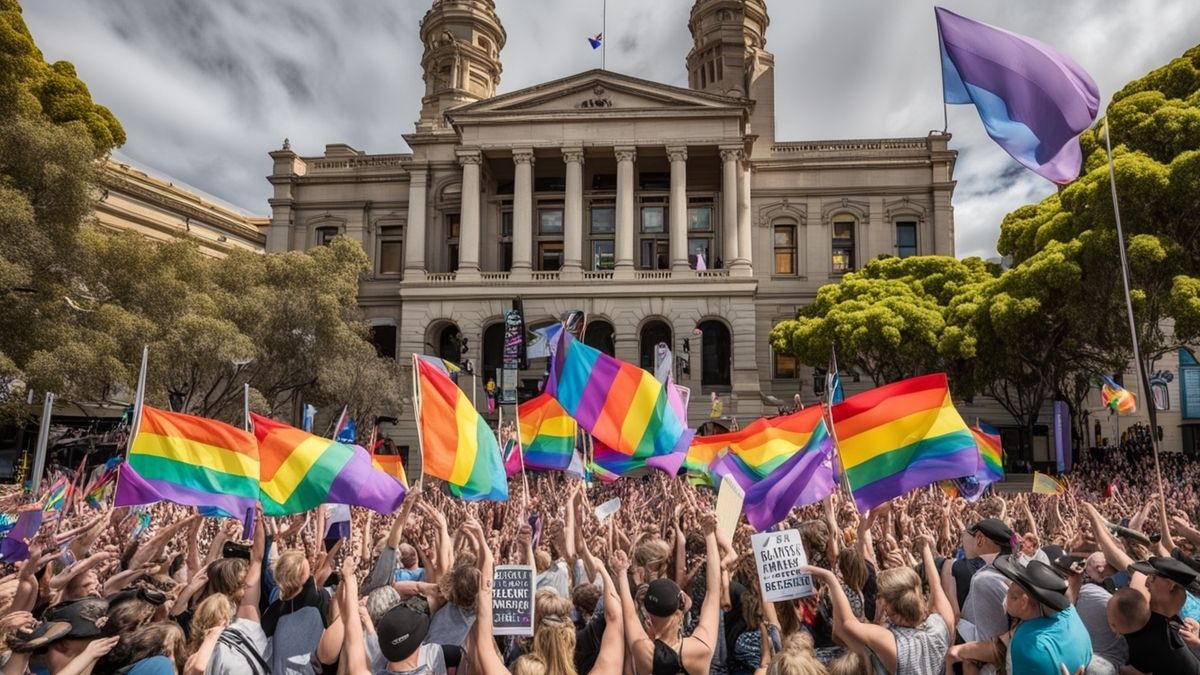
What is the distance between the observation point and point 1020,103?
27.6ft

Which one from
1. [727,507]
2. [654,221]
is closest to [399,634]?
[727,507]

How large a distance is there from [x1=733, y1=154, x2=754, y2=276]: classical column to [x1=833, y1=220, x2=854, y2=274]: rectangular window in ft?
12.9

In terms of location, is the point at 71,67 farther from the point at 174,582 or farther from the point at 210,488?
the point at 174,582

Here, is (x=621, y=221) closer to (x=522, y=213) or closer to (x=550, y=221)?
(x=522, y=213)

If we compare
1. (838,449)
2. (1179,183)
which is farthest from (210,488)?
(1179,183)

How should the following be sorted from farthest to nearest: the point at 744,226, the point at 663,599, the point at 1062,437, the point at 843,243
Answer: the point at 843,243, the point at 744,226, the point at 1062,437, the point at 663,599

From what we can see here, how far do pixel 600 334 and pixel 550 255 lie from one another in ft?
17.2

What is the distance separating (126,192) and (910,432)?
37893mm

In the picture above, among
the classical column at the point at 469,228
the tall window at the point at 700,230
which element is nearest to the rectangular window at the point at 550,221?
the classical column at the point at 469,228

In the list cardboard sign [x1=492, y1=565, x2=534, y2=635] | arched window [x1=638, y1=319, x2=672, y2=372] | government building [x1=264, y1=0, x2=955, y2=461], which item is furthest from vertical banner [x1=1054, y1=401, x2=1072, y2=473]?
cardboard sign [x1=492, y1=565, x2=534, y2=635]

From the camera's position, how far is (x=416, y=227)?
37875 mm

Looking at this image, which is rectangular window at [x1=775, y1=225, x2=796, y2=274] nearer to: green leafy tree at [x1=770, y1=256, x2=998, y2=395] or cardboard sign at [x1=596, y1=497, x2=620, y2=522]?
green leafy tree at [x1=770, y1=256, x2=998, y2=395]

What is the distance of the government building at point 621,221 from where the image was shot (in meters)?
35.1

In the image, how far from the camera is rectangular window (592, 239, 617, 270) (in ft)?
126
